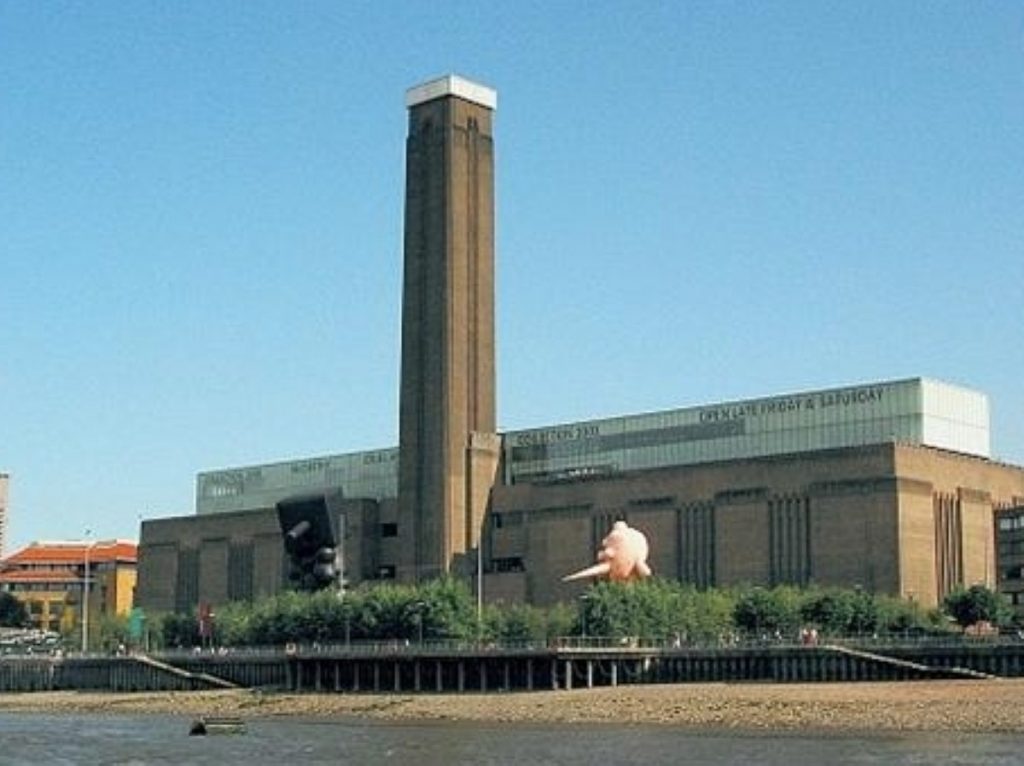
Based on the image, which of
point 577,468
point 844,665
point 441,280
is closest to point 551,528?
point 577,468

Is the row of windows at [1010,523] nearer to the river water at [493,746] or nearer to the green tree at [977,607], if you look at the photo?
the green tree at [977,607]

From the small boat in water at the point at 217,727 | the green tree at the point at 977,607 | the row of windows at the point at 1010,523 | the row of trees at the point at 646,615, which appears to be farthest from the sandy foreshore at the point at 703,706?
the row of windows at the point at 1010,523

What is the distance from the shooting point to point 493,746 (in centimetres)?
8544

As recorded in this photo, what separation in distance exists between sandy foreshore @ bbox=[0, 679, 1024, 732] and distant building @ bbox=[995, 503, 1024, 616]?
54416 mm

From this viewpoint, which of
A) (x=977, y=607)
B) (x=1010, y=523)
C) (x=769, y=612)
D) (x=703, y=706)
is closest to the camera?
(x=703, y=706)

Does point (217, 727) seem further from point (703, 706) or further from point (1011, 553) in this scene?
point (1011, 553)

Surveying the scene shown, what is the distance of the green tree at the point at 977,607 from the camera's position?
149 metres

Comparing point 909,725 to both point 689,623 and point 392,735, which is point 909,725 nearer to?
point 392,735

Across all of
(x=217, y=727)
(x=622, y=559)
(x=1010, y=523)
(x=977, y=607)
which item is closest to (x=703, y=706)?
(x=217, y=727)

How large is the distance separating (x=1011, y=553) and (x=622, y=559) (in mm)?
37004

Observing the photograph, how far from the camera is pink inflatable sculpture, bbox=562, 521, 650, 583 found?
159125 millimetres

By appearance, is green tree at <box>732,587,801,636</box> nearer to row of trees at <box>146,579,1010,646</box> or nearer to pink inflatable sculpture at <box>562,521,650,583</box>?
row of trees at <box>146,579,1010,646</box>

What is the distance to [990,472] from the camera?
177 meters

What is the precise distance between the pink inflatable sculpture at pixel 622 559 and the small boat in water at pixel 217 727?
5756cm
